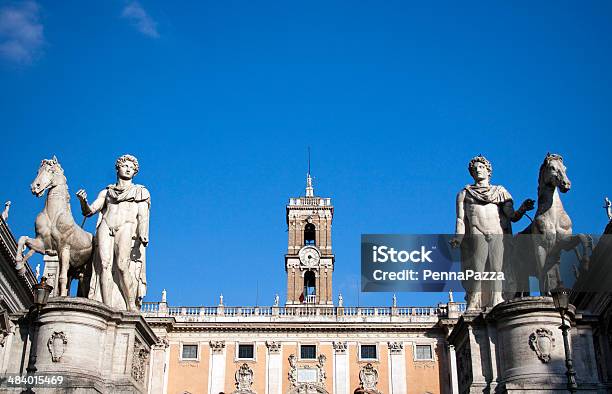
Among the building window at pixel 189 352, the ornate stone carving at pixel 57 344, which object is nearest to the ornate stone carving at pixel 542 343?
the ornate stone carving at pixel 57 344

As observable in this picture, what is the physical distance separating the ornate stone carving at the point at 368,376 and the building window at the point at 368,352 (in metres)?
0.61

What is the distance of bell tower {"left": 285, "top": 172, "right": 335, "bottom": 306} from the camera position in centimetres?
6384

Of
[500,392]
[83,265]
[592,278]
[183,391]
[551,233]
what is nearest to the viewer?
[500,392]

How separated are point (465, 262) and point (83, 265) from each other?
813 cm

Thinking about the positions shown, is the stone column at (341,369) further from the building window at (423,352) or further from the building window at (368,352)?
the building window at (423,352)

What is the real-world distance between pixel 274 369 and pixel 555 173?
4012 cm

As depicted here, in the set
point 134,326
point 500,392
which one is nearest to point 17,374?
point 134,326

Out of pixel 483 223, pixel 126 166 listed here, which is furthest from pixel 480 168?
pixel 126 166

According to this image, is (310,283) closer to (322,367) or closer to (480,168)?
(322,367)

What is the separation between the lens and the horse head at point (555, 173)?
15.4 meters

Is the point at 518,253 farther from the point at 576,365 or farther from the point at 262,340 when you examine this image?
the point at 262,340

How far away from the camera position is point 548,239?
15.2 meters

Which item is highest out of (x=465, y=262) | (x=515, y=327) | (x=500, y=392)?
(x=465, y=262)

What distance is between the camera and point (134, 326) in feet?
50.3
